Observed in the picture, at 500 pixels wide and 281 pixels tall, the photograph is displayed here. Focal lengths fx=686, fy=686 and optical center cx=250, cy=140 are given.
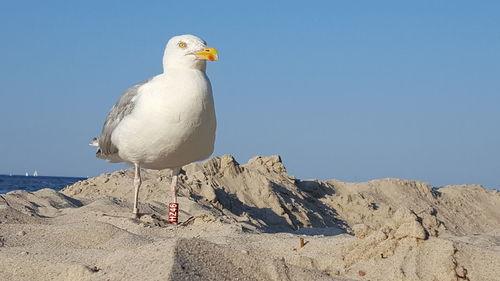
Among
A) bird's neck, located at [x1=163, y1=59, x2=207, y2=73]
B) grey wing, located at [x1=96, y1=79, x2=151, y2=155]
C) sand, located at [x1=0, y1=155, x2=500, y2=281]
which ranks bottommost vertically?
sand, located at [x1=0, y1=155, x2=500, y2=281]

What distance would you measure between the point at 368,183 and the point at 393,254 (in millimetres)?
12196

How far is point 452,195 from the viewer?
17.8 meters

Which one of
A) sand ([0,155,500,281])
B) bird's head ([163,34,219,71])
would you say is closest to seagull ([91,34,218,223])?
bird's head ([163,34,219,71])

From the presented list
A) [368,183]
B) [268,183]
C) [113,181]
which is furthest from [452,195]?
[113,181]

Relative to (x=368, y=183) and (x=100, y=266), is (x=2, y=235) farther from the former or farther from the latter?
(x=368, y=183)

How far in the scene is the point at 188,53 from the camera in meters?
6.98

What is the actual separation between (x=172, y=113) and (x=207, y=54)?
78cm

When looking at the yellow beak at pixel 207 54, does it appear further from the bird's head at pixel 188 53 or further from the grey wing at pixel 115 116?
the grey wing at pixel 115 116

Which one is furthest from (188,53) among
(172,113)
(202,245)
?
(202,245)

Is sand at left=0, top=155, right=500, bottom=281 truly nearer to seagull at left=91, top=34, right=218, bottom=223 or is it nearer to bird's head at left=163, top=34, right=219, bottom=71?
seagull at left=91, top=34, right=218, bottom=223

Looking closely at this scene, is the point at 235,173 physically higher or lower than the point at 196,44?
lower

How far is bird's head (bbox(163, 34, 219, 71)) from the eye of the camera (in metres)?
6.92

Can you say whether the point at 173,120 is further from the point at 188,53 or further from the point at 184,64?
the point at 188,53

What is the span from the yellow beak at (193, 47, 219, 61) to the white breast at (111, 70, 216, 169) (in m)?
0.16
